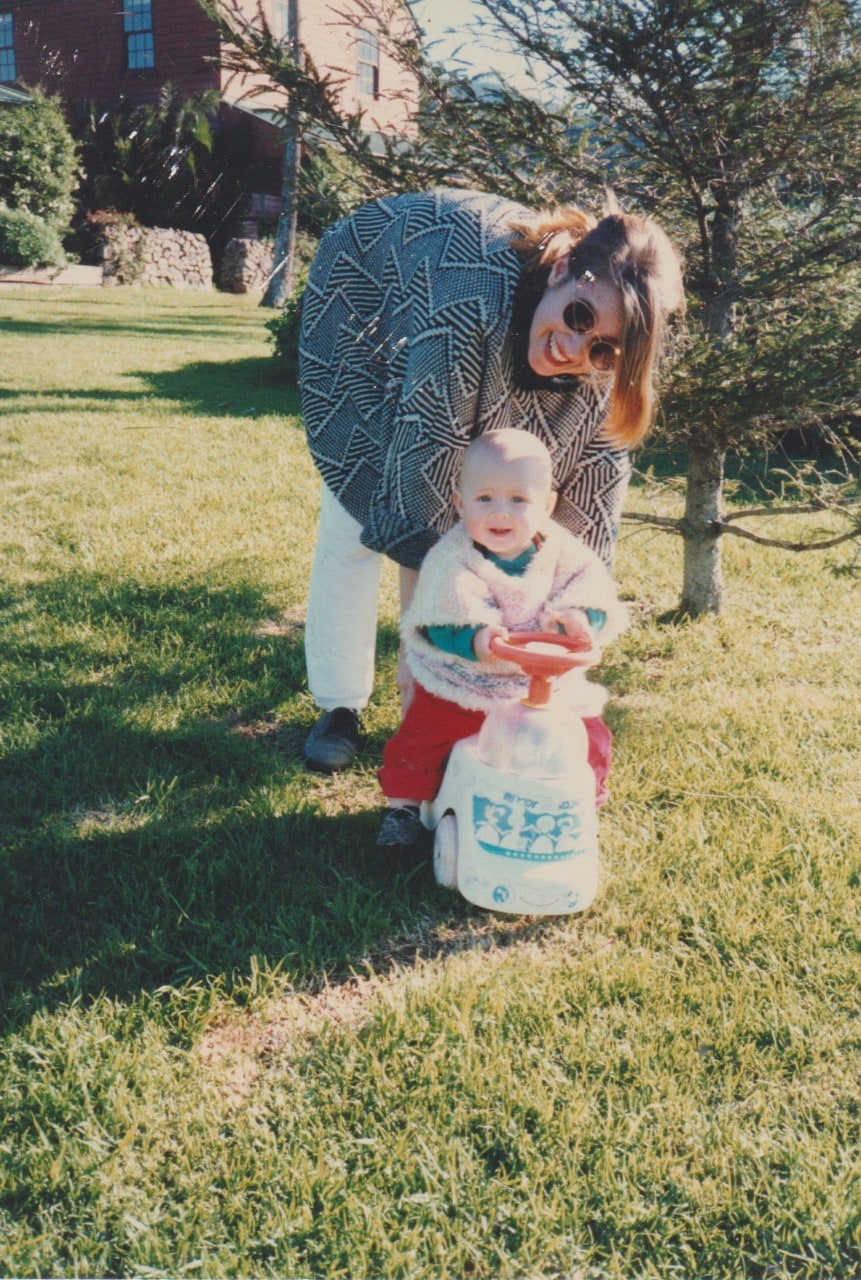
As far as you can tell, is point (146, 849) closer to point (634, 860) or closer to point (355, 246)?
point (634, 860)

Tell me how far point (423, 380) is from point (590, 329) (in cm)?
42

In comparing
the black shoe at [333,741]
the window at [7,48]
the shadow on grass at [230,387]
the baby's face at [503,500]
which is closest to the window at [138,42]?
the window at [7,48]

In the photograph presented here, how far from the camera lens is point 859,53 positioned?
3.37 meters

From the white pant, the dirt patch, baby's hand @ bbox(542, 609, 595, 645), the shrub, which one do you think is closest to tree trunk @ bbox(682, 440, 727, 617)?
the white pant

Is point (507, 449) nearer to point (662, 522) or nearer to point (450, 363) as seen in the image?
point (450, 363)

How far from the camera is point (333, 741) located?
3342 millimetres

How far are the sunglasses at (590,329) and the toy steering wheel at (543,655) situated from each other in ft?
2.15

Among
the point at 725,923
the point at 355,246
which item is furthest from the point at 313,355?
the point at 725,923

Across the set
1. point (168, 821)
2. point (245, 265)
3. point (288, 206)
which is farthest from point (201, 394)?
point (245, 265)

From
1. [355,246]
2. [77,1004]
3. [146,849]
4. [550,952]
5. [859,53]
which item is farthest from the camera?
[859,53]

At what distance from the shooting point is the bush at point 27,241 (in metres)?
18.5

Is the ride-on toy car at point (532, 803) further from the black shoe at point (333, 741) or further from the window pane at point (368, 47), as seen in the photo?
the window pane at point (368, 47)

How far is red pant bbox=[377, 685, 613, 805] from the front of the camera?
2.83 meters

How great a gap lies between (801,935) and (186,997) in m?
1.45
